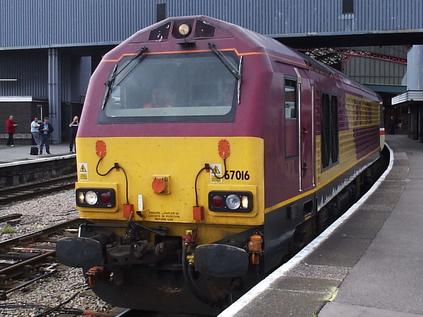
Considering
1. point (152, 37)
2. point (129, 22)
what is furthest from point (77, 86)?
point (152, 37)

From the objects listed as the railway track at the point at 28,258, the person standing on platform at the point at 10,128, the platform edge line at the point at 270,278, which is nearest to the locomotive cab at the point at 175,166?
the platform edge line at the point at 270,278

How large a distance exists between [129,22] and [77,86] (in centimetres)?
743

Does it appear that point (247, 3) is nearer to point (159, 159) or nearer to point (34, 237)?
point (34, 237)

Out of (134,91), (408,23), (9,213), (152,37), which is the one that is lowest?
(9,213)

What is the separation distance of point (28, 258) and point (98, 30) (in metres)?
22.5

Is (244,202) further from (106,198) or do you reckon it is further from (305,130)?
(305,130)

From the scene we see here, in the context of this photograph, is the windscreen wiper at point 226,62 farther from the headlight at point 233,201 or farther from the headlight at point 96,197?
the headlight at point 96,197

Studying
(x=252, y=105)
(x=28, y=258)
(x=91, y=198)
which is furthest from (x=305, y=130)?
(x=28, y=258)

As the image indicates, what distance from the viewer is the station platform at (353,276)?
4504 mm

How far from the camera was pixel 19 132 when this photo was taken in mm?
30438

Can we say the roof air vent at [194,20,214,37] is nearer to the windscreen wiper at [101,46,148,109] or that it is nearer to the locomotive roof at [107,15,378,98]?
the locomotive roof at [107,15,378,98]

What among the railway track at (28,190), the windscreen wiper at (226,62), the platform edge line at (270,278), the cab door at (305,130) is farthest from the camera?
the railway track at (28,190)

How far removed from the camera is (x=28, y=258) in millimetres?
8047

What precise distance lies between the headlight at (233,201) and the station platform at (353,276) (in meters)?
→ 0.72
